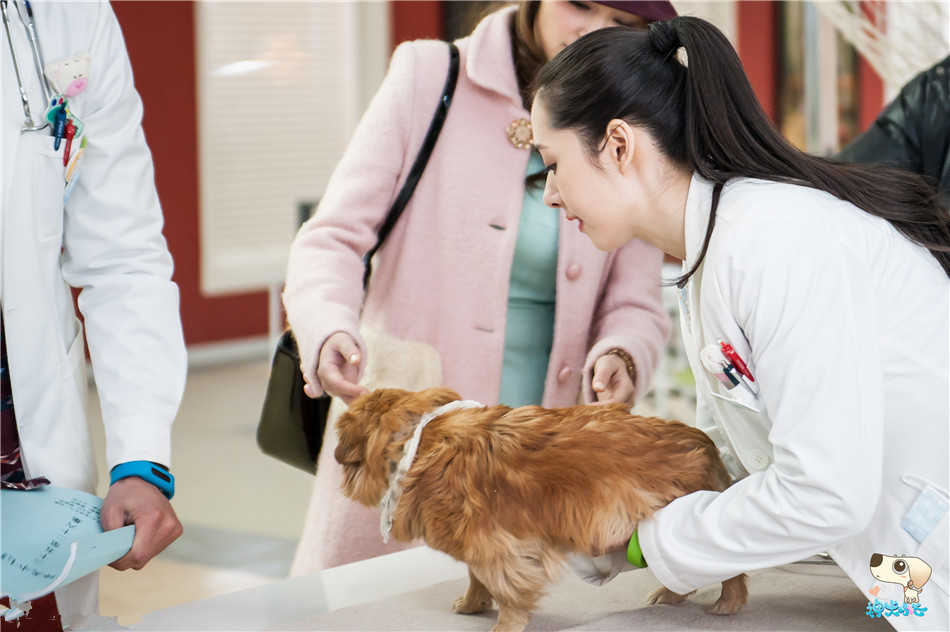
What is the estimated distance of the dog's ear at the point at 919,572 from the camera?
109 centimetres

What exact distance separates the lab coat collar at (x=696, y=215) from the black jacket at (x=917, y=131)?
0.96 metres

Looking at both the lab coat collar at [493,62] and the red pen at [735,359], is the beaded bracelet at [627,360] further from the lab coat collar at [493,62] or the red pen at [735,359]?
the red pen at [735,359]

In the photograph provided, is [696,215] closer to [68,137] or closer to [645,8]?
[645,8]

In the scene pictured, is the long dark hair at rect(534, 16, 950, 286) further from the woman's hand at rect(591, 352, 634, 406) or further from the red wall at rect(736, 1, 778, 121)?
the red wall at rect(736, 1, 778, 121)

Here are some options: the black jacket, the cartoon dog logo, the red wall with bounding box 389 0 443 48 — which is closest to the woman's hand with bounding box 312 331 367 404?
the cartoon dog logo

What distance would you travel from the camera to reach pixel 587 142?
1.23m

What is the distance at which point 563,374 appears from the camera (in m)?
1.81

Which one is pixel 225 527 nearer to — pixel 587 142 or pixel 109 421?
pixel 109 421

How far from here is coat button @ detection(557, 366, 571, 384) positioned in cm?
181

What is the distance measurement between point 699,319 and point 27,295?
80 cm

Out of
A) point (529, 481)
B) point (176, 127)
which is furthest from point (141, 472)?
point (176, 127)

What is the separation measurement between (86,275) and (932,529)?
42.2 inches

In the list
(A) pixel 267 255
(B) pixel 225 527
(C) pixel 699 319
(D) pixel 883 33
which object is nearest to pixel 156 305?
(C) pixel 699 319

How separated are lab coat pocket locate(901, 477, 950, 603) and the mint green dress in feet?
2.75
